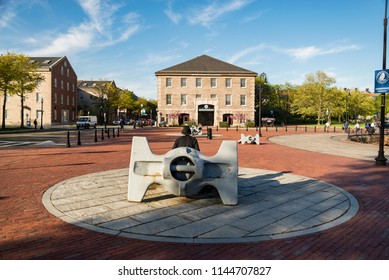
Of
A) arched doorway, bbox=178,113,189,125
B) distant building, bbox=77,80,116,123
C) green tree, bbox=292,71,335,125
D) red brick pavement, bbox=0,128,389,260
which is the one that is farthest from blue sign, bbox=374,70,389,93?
distant building, bbox=77,80,116,123

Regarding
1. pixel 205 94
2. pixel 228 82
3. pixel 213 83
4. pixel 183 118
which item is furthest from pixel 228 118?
pixel 183 118

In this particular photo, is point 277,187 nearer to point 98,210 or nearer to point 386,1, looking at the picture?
point 98,210

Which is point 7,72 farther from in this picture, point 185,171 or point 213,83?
point 185,171

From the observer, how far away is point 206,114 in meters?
56.8

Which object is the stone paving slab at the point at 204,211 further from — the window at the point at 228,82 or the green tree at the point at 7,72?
the window at the point at 228,82

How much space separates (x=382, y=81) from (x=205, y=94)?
1784 inches

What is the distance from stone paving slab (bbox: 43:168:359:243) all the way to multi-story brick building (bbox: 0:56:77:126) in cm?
5258

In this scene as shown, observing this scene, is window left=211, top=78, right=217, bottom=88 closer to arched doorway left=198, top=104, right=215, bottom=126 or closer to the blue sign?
arched doorway left=198, top=104, right=215, bottom=126

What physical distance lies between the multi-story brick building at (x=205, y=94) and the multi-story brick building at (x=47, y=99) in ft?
67.1

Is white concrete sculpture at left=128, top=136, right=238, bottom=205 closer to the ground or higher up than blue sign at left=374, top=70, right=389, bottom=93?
closer to the ground

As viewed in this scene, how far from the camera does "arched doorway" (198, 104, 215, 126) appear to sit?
56.0 m

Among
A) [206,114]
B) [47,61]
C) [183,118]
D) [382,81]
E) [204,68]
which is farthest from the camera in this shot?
[47,61]

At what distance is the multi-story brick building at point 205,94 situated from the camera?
5559cm

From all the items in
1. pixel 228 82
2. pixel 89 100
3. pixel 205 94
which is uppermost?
pixel 228 82
